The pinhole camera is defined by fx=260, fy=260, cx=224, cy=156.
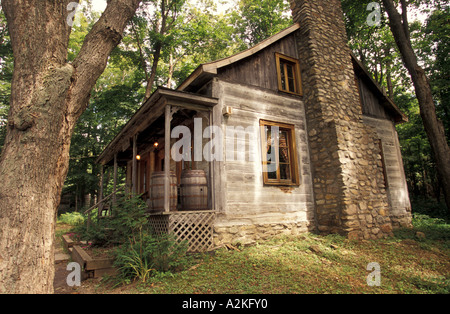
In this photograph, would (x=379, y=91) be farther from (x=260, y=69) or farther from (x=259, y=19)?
(x=259, y=19)

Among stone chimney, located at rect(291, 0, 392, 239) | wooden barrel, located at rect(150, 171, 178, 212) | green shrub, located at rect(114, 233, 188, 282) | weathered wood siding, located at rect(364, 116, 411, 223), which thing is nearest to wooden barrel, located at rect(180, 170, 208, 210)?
wooden barrel, located at rect(150, 171, 178, 212)

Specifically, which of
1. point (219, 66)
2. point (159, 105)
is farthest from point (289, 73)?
point (159, 105)

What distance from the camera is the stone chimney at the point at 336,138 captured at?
749 cm

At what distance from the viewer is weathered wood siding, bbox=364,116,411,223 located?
9945 millimetres

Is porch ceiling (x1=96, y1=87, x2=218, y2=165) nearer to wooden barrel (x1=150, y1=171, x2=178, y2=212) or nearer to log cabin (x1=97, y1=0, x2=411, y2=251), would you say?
log cabin (x1=97, y1=0, x2=411, y2=251)

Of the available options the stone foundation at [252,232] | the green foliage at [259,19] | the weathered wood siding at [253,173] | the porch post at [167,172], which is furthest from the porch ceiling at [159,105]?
the green foliage at [259,19]

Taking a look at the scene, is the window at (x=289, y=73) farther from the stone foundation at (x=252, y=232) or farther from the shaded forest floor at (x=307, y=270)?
the shaded forest floor at (x=307, y=270)

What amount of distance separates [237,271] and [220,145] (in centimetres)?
311

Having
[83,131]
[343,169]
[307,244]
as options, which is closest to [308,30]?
[343,169]

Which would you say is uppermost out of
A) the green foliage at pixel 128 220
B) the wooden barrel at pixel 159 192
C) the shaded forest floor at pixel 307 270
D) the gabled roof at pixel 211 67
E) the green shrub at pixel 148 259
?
the gabled roof at pixel 211 67

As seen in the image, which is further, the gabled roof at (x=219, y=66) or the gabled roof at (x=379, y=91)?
the gabled roof at (x=379, y=91)

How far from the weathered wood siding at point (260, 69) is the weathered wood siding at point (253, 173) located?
0.23 m

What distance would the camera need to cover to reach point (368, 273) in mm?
4961

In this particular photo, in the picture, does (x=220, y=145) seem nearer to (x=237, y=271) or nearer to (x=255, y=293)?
(x=237, y=271)
